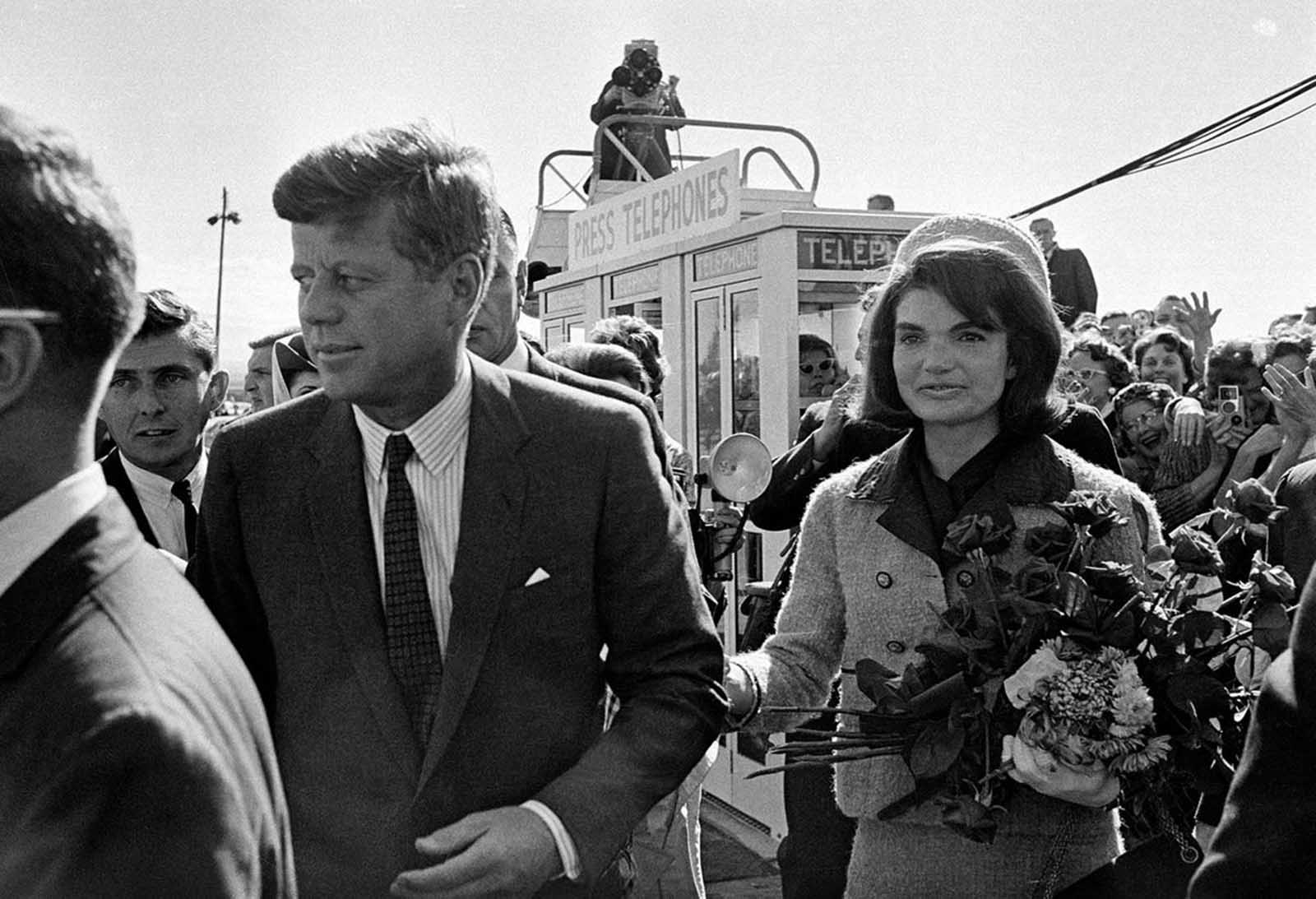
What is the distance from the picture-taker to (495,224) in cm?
199

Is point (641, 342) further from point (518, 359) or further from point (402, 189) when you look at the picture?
point (402, 189)

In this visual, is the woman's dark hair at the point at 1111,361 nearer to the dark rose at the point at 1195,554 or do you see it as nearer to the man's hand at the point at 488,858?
the dark rose at the point at 1195,554

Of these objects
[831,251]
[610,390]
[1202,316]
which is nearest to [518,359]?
[610,390]

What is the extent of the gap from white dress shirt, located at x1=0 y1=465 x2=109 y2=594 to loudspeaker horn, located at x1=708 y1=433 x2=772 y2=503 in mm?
2837

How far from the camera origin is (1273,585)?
2.28 metres

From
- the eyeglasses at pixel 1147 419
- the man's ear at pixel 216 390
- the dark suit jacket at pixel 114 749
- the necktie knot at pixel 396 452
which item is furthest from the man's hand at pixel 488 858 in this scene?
the eyeglasses at pixel 1147 419

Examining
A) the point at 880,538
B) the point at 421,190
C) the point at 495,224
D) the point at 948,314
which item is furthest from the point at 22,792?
the point at 948,314

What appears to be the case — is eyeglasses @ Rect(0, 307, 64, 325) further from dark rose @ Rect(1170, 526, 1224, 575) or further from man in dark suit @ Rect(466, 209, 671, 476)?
man in dark suit @ Rect(466, 209, 671, 476)

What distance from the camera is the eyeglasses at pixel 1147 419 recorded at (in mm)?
5383

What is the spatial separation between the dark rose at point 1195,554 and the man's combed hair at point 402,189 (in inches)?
49.9

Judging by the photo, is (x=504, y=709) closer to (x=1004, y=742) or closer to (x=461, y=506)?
(x=461, y=506)

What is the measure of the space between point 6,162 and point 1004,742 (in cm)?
174

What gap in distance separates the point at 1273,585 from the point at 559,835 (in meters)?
1.24

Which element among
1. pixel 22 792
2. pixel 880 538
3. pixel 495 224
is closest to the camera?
pixel 22 792
